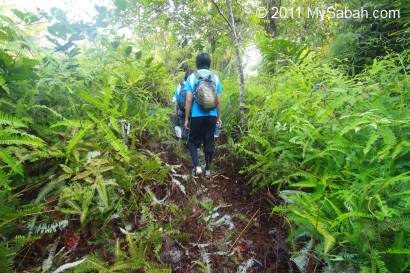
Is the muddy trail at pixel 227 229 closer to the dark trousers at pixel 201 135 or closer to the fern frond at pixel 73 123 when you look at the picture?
the dark trousers at pixel 201 135

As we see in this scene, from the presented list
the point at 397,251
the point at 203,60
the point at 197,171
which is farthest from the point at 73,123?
the point at 397,251

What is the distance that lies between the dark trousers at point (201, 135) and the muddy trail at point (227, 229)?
366 mm

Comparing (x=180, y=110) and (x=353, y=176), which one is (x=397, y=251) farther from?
(x=180, y=110)

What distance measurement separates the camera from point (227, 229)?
3188mm

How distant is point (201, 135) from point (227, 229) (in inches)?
70.3

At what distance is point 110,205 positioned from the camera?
271 cm

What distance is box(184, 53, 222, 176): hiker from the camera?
13.3 feet

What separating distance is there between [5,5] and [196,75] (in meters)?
3.09

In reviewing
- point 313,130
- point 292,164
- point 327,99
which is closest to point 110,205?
point 292,164

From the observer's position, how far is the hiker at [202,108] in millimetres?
4055

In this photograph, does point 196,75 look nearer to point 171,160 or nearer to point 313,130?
point 171,160

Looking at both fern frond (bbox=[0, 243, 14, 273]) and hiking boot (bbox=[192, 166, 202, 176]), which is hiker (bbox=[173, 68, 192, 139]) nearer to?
hiking boot (bbox=[192, 166, 202, 176])

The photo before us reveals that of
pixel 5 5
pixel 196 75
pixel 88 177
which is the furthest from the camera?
pixel 196 75

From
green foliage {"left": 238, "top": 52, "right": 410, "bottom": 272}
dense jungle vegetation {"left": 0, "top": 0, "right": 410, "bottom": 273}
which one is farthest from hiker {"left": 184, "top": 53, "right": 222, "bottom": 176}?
green foliage {"left": 238, "top": 52, "right": 410, "bottom": 272}
